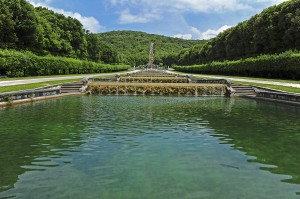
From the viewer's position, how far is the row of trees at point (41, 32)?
49.1 metres

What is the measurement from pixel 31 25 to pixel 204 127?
47.6 m

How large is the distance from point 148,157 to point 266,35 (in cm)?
5138

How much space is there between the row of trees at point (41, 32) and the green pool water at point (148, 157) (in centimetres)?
4089

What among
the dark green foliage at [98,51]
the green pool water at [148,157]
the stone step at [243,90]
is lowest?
the green pool water at [148,157]

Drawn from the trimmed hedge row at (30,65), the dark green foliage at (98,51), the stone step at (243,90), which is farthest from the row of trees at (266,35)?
the dark green foliage at (98,51)

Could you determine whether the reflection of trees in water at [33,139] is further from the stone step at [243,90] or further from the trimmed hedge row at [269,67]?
the trimmed hedge row at [269,67]

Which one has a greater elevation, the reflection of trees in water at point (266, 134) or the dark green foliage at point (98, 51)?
the dark green foliage at point (98, 51)

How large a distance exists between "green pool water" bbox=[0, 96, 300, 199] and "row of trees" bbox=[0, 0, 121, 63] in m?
40.9

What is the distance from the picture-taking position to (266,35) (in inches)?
2108

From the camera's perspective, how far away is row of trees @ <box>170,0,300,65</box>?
154 ft

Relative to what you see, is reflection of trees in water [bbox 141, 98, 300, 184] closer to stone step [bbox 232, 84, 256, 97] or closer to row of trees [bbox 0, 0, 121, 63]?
stone step [bbox 232, 84, 256, 97]

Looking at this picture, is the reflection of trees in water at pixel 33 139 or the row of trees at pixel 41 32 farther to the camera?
the row of trees at pixel 41 32

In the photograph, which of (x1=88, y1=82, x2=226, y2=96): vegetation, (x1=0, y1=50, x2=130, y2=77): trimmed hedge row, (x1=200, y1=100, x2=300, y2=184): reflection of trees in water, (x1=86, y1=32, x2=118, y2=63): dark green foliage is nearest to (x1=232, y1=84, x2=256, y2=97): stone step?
(x1=88, y1=82, x2=226, y2=96): vegetation

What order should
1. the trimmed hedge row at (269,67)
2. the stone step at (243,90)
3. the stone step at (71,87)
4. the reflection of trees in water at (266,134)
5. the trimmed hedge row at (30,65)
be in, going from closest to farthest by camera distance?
the reflection of trees in water at (266,134)
the stone step at (243,90)
the stone step at (71,87)
the trimmed hedge row at (269,67)
the trimmed hedge row at (30,65)
